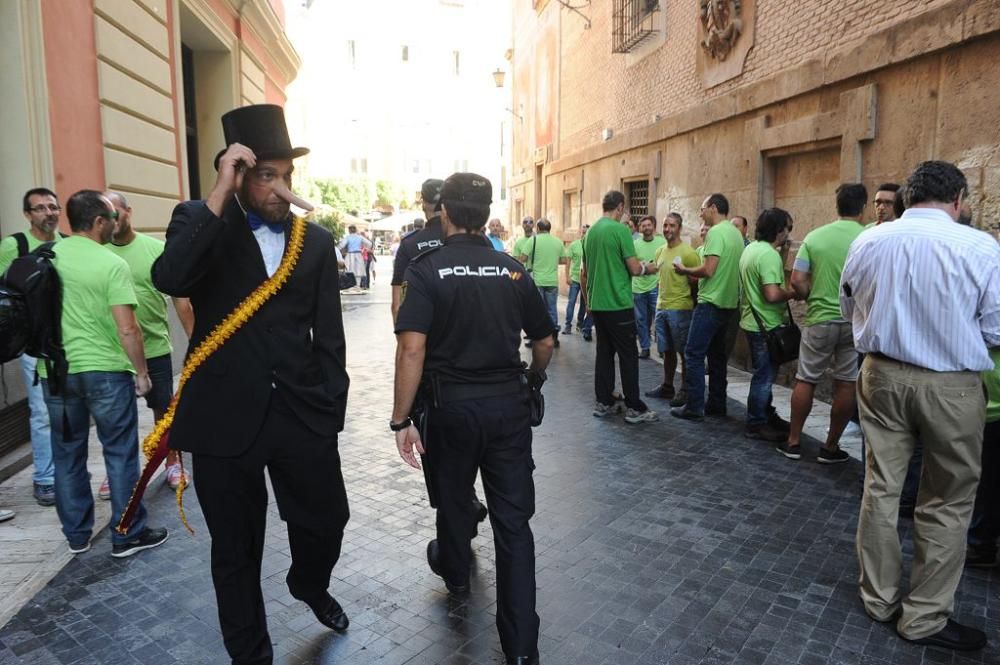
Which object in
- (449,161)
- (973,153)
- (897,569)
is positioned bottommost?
(897,569)

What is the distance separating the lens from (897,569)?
3246mm

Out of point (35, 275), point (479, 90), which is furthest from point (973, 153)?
point (479, 90)

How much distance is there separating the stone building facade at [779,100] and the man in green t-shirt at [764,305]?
1.63 metres

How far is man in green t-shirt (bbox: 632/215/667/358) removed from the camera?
964 cm

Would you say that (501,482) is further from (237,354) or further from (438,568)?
(237,354)

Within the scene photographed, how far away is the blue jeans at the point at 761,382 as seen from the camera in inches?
234

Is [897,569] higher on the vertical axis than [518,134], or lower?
lower

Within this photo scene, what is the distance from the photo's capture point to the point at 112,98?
23.5ft

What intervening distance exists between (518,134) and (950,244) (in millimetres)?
22728

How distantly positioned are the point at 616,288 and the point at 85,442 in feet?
13.8

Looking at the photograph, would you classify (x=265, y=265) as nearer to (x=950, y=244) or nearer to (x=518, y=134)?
(x=950, y=244)

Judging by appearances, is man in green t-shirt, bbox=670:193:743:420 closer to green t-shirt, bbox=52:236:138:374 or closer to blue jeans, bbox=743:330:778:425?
blue jeans, bbox=743:330:778:425

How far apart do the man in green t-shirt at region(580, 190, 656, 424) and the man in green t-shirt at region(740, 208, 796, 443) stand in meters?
0.93

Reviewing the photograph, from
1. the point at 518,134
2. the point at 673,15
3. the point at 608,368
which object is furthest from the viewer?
the point at 518,134
